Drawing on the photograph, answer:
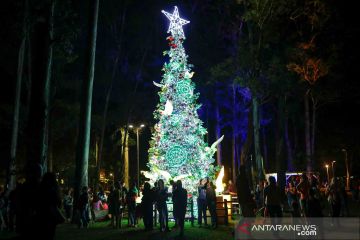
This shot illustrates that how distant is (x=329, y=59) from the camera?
27.4 m

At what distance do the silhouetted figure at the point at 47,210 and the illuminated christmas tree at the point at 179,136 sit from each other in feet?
47.1

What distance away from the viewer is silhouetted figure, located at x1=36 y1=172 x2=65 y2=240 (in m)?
5.85

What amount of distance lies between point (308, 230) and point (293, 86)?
58.5 ft

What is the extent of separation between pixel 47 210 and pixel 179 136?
49.4ft

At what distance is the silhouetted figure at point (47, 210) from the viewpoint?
5848mm

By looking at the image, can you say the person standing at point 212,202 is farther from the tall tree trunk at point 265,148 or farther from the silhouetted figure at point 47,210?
the tall tree trunk at point 265,148

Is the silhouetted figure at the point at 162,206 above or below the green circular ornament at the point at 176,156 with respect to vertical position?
below

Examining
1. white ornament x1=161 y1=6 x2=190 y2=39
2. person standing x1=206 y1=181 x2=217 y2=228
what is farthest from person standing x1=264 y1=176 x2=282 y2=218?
white ornament x1=161 y1=6 x2=190 y2=39

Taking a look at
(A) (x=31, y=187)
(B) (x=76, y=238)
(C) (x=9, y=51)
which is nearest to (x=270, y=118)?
(C) (x=9, y=51)

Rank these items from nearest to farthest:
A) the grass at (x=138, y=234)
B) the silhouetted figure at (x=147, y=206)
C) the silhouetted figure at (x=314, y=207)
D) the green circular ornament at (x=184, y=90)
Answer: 1. the silhouetted figure at (x=314, y=207)
2. the grass at (x=138, y=234)
3. the silhouetted figure at (x=147, y=206)
4. the green circular ornament at (x=184, y=90)

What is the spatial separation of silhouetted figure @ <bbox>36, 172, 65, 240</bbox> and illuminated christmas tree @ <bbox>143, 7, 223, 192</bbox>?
14355mm

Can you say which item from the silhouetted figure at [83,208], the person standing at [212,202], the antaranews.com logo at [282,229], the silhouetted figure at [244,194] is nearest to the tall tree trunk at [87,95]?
the silhouetted figure at [83,208]

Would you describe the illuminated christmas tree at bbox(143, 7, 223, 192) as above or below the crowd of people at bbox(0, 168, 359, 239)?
above

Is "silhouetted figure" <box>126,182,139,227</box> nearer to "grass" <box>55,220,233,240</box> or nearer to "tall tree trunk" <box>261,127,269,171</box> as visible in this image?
"grass" <box>55,220,233,240</box>
